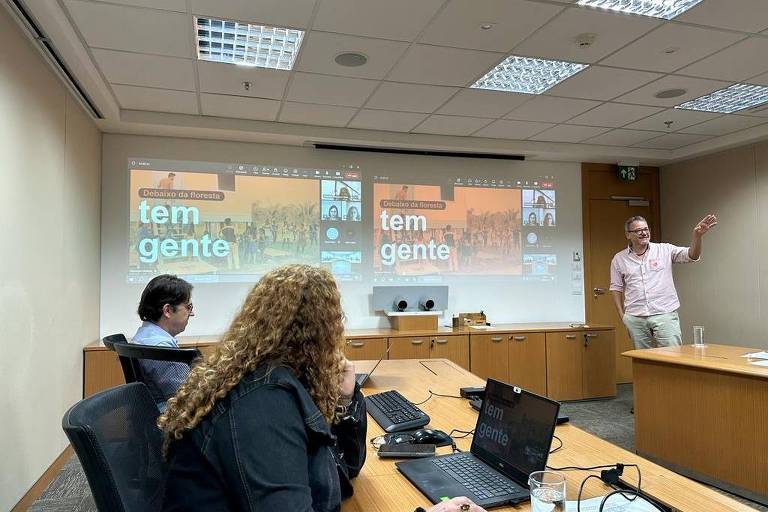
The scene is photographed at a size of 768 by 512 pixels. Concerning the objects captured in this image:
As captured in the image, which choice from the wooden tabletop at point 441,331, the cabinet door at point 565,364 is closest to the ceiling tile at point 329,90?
→ the wooden tabletop at point 441,331

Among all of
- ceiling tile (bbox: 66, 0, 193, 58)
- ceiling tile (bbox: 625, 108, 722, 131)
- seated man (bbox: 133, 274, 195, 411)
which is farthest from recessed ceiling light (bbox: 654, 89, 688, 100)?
seated man (bbox: 133, 274, 195, 411)

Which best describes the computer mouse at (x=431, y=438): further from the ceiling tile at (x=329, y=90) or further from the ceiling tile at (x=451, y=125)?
the ceiling tile at (x=451, y=125)

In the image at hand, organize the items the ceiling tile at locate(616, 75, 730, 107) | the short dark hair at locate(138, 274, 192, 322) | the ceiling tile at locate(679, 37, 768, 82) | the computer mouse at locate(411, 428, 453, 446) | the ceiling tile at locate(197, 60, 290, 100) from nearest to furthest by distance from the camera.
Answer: the computer mouse at locate(411, 428, 453, 446)
the short dark hair at locate(138, 274, 192, 322)
the ceiling tile at locate(679, 37, 768, 82)
the ceiling tile at locate(197, 60, 290, 100)
the ceiling tile at locate(616, 75, 730, 107)

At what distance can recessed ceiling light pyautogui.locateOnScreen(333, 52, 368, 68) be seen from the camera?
3207 mm

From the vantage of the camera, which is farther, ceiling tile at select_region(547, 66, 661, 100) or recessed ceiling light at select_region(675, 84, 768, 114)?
recessed ceiling light at select_region(675, 84, 768, 114)

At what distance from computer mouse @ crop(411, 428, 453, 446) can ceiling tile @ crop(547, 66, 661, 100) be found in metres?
2.86

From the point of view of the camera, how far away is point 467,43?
3.08m

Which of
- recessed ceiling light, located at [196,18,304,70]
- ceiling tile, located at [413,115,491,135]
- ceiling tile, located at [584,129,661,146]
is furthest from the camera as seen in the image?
ceiling tile, located at [584,129,661,146]

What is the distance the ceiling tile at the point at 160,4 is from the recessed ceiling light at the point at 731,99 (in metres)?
3.83

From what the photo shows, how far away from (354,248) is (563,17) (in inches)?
117

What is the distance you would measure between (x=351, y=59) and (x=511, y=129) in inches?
84.9

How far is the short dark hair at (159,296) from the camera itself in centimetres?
245

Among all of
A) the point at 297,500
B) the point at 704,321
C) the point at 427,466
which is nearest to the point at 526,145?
the point at 704,321

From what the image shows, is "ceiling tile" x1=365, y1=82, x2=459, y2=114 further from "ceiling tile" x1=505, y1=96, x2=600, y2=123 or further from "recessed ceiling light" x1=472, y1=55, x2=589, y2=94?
"ceiling tile" x1=505, y1=96, x2=600, y2=123
